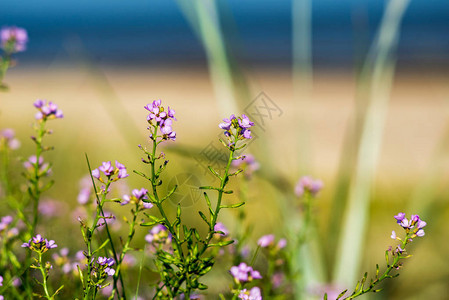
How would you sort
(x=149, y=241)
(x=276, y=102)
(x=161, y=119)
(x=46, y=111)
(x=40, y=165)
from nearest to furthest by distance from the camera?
(x=161, y=119), (x=46, y=111), (x=149, y=241), (x=40, y=165), (x=276, y=102)

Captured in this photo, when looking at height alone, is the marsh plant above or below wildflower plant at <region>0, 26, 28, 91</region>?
below

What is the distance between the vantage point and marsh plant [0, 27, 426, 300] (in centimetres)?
91

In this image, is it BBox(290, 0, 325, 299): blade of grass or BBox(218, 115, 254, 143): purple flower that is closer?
BBox(218, 115, 254, 143): purple flower

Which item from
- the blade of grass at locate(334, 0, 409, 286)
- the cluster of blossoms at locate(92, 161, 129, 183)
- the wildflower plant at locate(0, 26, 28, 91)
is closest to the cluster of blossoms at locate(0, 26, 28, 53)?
the wildflower plant at locate(0, 26, 28, 91)

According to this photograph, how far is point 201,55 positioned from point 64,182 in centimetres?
874

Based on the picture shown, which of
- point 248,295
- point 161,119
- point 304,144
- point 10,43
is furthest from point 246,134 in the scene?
point 304,144

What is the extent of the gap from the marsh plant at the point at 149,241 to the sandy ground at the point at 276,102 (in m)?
1.78

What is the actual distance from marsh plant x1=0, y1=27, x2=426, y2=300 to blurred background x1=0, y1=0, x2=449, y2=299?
0.21m

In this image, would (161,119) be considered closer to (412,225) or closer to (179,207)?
(179,207)

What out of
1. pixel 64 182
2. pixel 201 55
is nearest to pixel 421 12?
pixel 201 55

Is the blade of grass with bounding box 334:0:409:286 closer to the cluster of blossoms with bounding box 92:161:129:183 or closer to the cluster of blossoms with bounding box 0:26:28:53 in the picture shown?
the cluster of blossoms with bounding box 92:161:129:183

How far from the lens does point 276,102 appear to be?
6934mm

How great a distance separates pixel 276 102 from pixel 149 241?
234 inches

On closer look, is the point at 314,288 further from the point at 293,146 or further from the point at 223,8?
the point at 293,146
